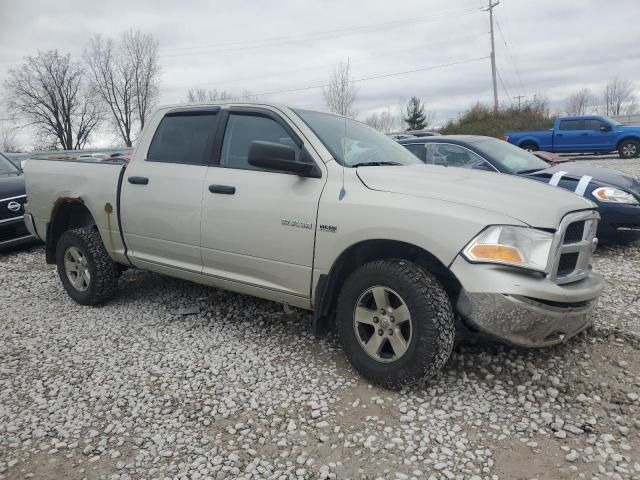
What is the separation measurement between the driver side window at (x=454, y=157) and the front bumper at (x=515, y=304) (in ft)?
12.0

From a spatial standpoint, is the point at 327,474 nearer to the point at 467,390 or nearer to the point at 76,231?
the point at 467,390

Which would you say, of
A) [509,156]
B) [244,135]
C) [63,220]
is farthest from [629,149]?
[63,220]

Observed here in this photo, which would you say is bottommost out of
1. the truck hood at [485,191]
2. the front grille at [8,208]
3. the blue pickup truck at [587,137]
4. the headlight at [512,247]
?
the front grille at [8,208]

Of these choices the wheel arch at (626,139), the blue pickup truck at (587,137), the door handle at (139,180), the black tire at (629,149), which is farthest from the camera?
the blue pickup truck at (587,137)

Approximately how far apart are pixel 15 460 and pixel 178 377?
1007 millimetres

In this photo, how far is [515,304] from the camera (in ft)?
8.44

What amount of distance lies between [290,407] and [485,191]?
5.63ft

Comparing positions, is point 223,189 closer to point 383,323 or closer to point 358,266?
point 358,266

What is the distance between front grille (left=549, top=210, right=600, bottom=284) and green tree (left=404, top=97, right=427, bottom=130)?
151ft

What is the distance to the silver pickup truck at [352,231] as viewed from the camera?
2.66 metres

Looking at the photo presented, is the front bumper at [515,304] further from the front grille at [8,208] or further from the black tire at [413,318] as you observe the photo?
the front grille at [8,208]

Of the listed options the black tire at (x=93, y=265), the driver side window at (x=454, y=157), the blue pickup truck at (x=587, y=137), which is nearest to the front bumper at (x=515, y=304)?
the black tire at (x=93, y=265)

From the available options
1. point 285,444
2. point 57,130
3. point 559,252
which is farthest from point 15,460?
point 57,130

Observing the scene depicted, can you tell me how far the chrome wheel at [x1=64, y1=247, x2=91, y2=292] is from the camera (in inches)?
184
